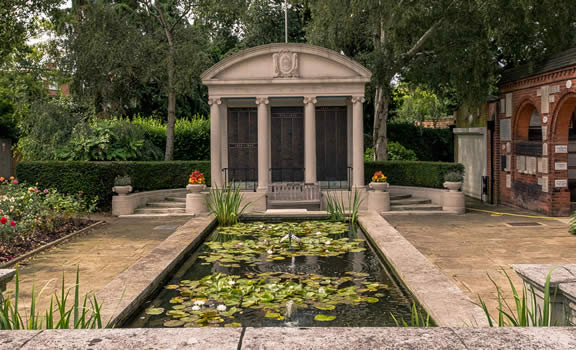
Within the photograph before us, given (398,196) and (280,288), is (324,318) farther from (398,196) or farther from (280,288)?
(398,196)

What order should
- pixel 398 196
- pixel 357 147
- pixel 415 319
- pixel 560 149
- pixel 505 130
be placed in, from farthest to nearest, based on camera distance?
pixel 505 130 < pixel 398 196 < pixel 357 147 < pixel 560 149 < pixel 415 319

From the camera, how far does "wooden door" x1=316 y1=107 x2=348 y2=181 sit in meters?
20.4

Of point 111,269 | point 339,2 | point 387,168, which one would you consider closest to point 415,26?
point 339,2

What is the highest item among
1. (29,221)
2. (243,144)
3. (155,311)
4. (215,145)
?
(243,144)

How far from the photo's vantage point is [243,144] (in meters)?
20.5

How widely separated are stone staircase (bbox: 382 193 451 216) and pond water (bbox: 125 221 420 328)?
5.33 metres

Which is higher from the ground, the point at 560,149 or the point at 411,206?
the point at 560,149

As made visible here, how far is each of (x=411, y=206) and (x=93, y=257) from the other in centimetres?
1058

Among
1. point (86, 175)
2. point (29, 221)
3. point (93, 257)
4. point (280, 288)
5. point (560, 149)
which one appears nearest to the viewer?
point (280, 288)

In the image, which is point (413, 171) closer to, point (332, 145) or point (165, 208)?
point (332, 145)

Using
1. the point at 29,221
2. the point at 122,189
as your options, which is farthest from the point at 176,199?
the point at 29,221

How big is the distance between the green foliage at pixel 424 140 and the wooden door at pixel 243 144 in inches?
400

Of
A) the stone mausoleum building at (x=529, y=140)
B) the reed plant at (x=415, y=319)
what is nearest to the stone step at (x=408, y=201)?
the stone mausoleum building at (x=529, y=140)

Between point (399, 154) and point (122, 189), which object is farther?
point (399, 154)
